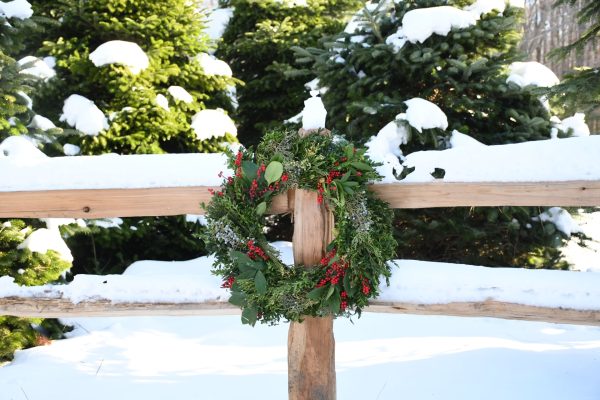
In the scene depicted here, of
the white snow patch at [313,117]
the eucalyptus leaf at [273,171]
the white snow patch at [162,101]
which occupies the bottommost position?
the eucalyptus leaf at [273,171]

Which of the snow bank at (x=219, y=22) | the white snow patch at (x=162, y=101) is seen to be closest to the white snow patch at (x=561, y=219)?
the white snow patch at (x=162, y=101)

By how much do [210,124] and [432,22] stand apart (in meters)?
2.35

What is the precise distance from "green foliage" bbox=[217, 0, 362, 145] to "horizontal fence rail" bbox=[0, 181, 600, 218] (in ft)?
14.3

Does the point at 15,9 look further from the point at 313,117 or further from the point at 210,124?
the point at 313,117

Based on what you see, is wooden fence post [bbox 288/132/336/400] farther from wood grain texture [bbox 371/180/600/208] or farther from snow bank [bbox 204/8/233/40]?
snow bank [bbox 204/8/233/40]

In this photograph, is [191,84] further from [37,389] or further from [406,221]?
[37,389]

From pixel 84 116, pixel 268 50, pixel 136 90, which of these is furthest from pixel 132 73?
pixel 268 50

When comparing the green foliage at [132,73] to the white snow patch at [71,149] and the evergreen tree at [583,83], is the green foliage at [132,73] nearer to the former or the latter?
the white snow patch at [71,149]

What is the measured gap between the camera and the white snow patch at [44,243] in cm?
402

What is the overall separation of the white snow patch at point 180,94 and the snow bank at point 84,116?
71cm

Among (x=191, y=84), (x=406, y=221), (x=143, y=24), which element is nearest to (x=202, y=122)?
(x=191, y=84)

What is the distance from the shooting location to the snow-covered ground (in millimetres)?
3320

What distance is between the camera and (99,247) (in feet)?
18.5

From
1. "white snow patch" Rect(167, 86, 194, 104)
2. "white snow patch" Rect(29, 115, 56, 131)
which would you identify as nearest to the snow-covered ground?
"white snow patch" Rect(29, 115, 56, 131)
